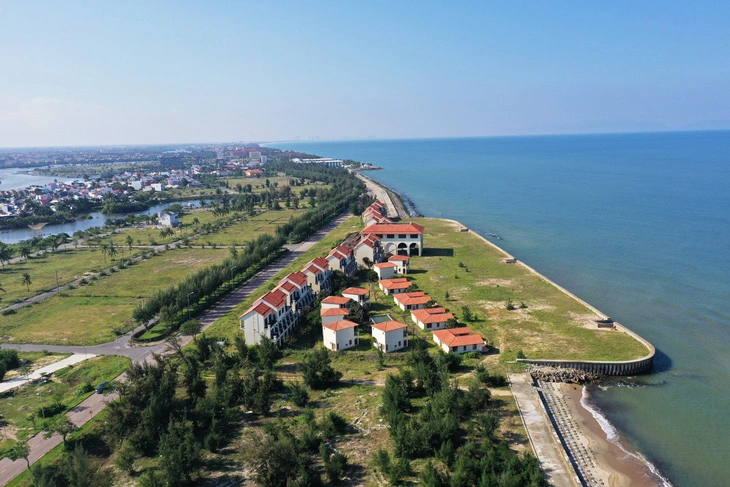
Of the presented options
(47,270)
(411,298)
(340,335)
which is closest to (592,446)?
(340,335)

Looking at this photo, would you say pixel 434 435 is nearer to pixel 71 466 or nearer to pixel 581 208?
pixel 71 466

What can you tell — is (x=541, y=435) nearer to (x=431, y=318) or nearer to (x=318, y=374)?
(x=318, y=374)

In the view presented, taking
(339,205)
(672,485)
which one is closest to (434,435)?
(672,485)

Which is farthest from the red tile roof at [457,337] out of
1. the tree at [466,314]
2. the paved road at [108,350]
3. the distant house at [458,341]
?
the paved road at [108,350]

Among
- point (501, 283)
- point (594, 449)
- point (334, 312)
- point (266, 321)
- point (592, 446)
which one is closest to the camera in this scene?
point (594, 449)

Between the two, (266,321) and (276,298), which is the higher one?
Result: (276,298)

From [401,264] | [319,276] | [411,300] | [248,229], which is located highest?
[319,276]

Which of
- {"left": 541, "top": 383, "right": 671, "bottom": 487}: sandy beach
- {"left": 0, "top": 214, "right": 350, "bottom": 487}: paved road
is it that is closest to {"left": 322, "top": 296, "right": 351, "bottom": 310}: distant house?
{"left": 0, "top": 214, "right": 350, "bottom": 487}: paved road
